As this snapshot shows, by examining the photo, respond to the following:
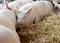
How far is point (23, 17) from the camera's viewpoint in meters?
1.98

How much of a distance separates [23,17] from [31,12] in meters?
→ 0.24

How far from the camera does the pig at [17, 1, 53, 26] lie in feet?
6.48

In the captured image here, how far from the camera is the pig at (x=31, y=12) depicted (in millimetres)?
1974

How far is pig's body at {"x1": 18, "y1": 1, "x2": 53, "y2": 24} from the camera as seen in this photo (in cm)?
199

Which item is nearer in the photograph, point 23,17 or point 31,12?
point 23,17

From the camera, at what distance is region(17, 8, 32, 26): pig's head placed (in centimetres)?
191

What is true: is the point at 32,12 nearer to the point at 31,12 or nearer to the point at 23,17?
the point at 31,12

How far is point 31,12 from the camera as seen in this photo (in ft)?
7.14

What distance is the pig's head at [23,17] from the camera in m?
1.91

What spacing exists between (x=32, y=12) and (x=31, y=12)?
0.07 meters

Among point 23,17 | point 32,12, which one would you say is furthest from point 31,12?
point 23,17

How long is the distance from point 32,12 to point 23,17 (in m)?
0.31

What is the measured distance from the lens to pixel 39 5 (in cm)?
250

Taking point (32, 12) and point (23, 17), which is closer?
point (23, 17)
